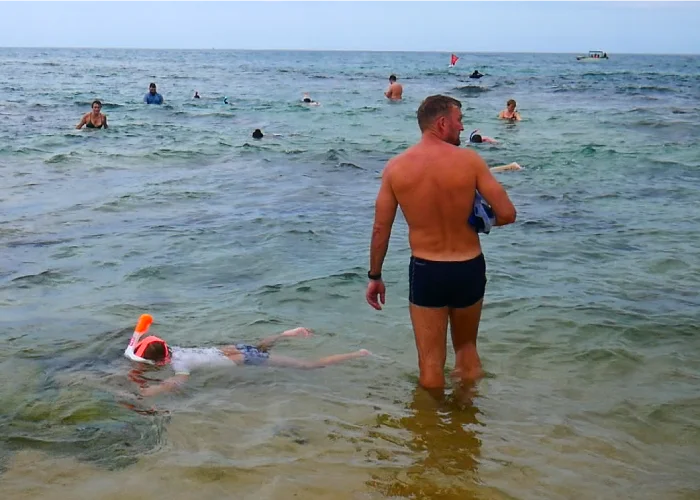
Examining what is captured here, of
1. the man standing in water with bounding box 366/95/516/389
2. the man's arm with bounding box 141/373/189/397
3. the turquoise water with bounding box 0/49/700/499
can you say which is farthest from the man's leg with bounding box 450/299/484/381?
the man's arm with bounding box 141/373/189/397

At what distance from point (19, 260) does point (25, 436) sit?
4456mm

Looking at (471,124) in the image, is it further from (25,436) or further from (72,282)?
(25,436)

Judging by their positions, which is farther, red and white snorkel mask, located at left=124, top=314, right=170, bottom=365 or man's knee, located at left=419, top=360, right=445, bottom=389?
red and white snorkel mask, located at left=124, top=314, right=170, bottom=365

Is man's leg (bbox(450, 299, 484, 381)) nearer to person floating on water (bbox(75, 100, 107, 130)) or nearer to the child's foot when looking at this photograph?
the child's foot

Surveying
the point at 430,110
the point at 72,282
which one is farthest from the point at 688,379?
Result: the point at 72,282

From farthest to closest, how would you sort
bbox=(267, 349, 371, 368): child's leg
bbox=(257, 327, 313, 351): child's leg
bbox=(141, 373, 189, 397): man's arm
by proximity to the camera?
bbox=(257, 327, 313, 351): child's leg, bbox=(267, 349, 371, 368): child's leg, bbox=(141, 373, 189, 397): man's arm

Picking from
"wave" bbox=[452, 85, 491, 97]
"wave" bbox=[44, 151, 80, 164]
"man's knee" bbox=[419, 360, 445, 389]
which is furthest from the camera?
"wave" bbox=[452, 85, 491, 97]

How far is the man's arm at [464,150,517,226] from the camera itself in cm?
424

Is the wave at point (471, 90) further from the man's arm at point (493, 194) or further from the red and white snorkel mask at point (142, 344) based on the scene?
the man's arm at point (493, 194)

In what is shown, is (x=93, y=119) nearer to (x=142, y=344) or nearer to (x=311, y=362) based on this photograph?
(x=142, y=344)

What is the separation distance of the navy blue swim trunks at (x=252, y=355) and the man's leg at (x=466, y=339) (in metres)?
1.51

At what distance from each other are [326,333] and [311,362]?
2.23ft

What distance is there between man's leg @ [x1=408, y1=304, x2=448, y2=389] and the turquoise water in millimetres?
175

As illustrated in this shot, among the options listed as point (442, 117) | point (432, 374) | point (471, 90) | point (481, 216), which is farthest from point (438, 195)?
point (471, 90)
